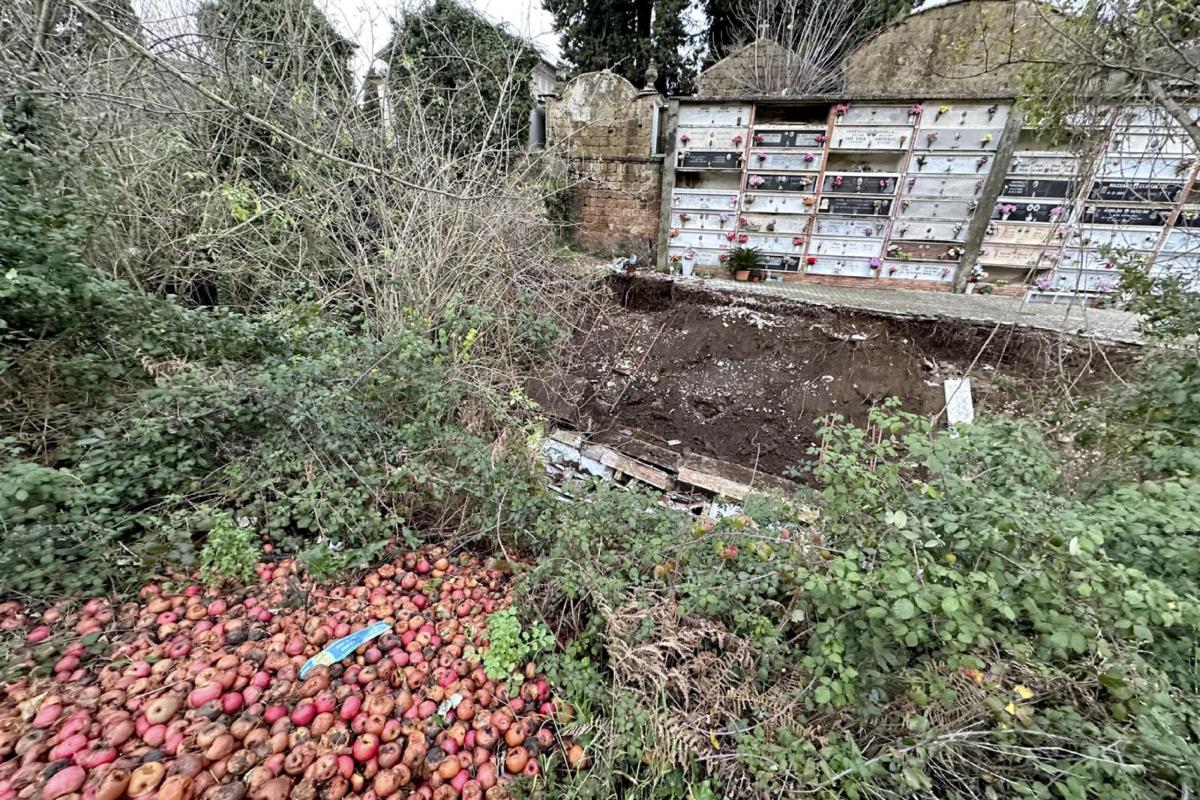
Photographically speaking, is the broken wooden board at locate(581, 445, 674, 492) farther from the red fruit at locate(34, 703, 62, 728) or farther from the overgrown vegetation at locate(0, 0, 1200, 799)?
A: the red fruit at locate(34, 703, 62, 728)

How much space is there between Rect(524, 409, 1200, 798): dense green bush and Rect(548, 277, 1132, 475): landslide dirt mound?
106 inches

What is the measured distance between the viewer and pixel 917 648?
140 cm

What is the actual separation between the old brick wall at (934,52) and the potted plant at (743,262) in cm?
291

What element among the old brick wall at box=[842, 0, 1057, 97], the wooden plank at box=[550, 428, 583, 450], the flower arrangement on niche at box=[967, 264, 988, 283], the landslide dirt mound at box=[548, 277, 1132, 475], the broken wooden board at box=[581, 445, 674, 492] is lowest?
the broken wooden board at box=[581, 445, 674, 492]

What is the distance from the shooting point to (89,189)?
2713 millimetres

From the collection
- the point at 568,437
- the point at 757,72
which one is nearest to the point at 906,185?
the point at 757,72

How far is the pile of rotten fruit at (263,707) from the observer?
1.10 meters

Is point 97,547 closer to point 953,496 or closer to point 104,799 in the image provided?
point 104,799

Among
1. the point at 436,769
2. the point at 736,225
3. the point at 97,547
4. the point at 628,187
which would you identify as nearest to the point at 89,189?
the point at 97,547

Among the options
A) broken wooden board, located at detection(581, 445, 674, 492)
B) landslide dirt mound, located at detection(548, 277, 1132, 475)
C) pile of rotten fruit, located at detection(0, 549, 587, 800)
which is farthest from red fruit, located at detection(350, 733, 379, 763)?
landslide dirt mound, located at detection(548, 277, 1132, 475)

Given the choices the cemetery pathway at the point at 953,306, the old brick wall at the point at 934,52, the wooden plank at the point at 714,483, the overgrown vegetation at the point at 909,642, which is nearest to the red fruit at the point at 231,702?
the overgrown vegetation at the point at 909,642

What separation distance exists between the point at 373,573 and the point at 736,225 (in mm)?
7108

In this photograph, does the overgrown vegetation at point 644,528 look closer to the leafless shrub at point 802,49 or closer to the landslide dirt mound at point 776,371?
the landslide dirt mound at point 776,371

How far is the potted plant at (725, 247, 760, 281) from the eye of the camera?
23.5 ft
